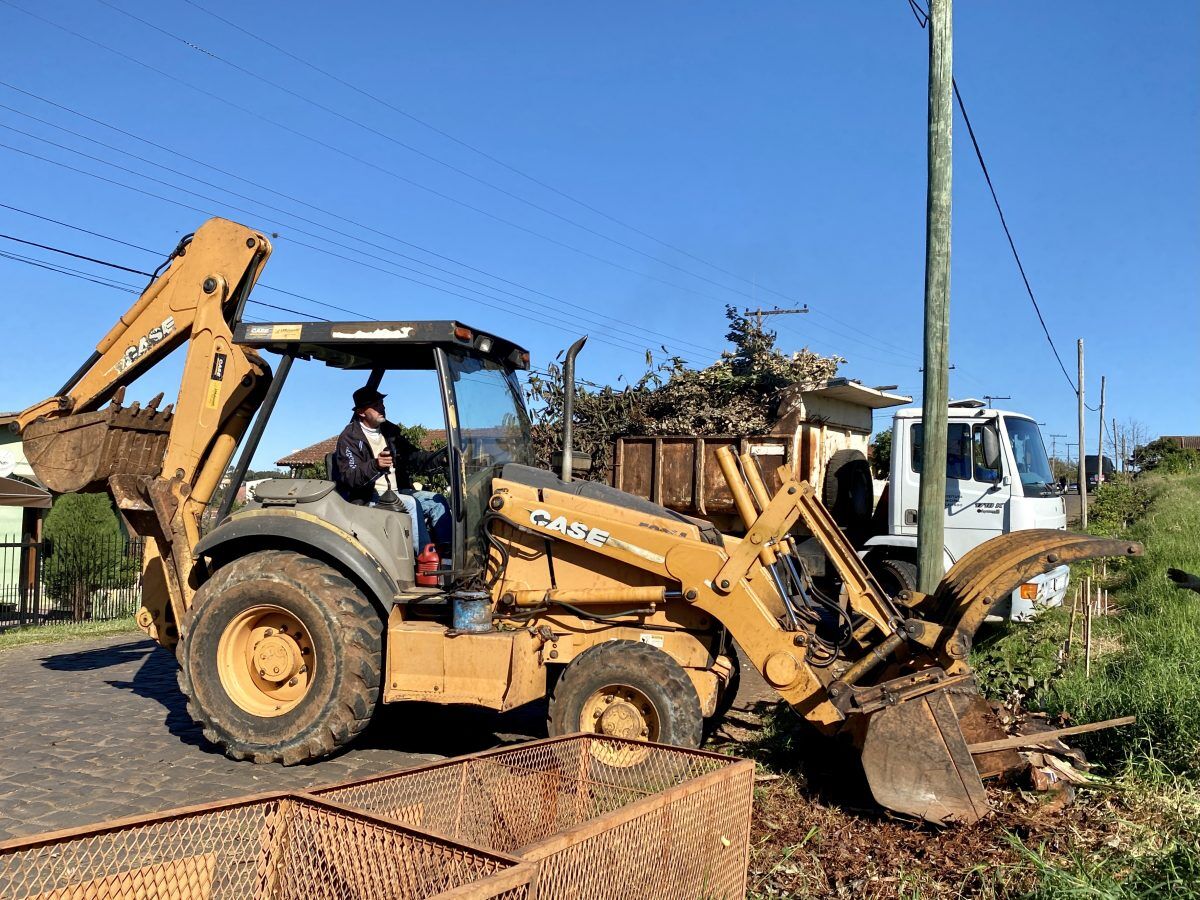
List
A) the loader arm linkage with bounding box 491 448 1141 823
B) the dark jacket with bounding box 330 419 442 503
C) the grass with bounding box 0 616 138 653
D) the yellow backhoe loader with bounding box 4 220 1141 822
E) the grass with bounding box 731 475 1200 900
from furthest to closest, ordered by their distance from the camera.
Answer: the grass with bounding box 0 616 138 653 < the dark jacket with bounding box 330 419 442 503 < the yellow backhoe loader with bounding box 4 220 1141 822 < the loader arm linkage with bounding box 491 448 1141 823 < the grass with bounding box 731 475 1200 900

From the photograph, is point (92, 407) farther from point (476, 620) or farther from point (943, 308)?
point (943, 308)

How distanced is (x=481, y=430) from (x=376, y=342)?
893mm

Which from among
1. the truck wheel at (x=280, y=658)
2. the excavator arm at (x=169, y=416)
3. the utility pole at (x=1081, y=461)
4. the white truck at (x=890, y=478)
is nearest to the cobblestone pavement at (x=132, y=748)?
the truck wheel at (x=280, y=658)

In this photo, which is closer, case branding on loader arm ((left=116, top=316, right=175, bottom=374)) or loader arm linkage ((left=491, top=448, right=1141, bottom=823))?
loader arm linkage ((left=491, top=448, right=1141, bottom=823))

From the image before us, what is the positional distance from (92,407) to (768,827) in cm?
581

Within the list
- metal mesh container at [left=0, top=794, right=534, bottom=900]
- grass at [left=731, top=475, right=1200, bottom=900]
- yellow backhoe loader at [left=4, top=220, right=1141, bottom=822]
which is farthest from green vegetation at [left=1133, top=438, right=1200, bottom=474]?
metal mesh container at [left=0, top=794, right=534, bottom=900]

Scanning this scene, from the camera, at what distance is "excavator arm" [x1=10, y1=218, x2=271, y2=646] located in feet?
21.9

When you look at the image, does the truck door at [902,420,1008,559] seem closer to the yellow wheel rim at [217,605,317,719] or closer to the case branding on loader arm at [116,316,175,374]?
the yellow wheel rim at [217,605,317,719]

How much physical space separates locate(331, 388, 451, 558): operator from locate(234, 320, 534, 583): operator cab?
0.98ft

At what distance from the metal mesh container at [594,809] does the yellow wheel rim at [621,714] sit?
1026 millimetres

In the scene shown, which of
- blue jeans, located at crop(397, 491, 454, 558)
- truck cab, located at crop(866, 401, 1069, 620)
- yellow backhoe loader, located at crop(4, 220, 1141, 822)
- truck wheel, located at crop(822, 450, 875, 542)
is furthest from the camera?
truck wheel, located at crop(822, 450, 875, 542)

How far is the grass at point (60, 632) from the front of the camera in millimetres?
11258

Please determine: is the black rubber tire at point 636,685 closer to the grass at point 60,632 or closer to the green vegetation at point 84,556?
the grass at point 60,632

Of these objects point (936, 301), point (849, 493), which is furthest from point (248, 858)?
point (849, 493)
